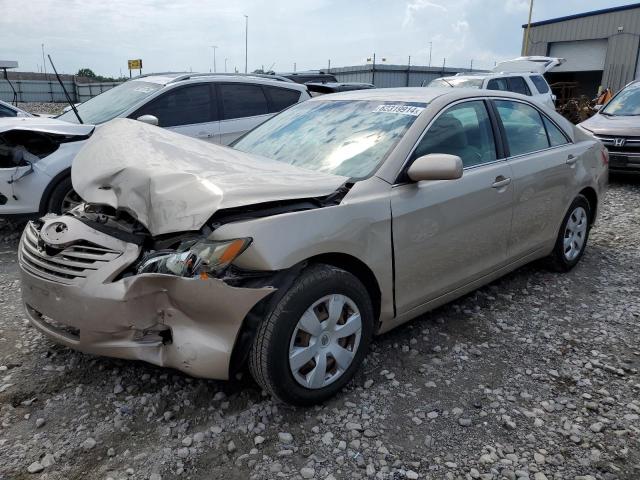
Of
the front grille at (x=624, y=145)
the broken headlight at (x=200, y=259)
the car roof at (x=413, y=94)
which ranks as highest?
the car roof at (x=413, y=94)

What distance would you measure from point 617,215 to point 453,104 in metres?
4.49

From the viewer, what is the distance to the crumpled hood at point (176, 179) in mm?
2531

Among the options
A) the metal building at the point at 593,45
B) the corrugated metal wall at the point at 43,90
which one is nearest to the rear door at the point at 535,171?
the metal building at the point at 593,45

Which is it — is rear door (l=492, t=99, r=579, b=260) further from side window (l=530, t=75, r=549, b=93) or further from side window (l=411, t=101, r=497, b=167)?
side window (l=530, t=75, r=549, b=93)

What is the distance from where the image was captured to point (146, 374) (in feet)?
10.1

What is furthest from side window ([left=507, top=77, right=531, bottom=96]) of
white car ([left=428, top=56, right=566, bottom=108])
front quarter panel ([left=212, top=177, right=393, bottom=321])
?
front quarter panel ([left=212, top=177, right=393, bottom=321])

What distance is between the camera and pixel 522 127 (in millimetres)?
4160

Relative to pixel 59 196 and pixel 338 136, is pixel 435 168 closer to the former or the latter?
pixel 338 136

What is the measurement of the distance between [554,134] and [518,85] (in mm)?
8454

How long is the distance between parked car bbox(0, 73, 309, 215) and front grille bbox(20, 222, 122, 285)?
2.45 m

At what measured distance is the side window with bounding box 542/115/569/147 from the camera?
175 inches

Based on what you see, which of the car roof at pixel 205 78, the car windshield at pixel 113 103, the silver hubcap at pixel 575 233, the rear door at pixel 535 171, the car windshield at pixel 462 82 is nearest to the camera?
the rear door at pixel 535 171

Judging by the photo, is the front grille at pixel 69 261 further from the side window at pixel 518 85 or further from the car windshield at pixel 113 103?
the side window at pixel 518 85

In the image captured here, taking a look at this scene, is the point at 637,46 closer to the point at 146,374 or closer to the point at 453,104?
the point at 453,104
